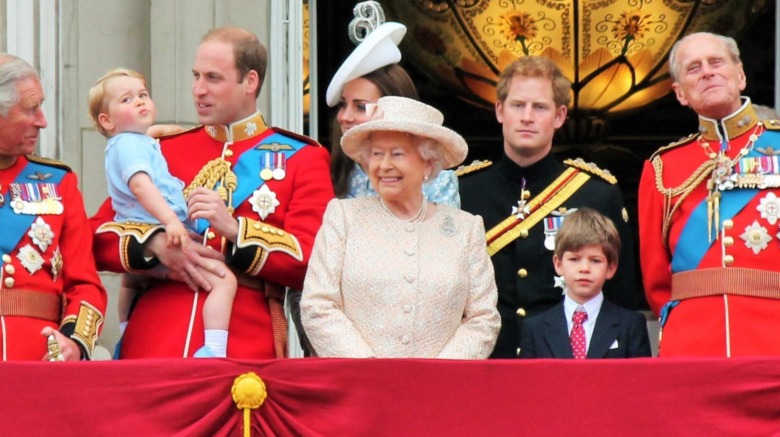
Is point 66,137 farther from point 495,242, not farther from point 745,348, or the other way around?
point 745,348

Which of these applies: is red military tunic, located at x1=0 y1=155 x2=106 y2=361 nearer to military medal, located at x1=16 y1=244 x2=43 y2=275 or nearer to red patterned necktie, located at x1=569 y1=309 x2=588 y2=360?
military medal, located at x1=16 y1=244 x2=43 y2=275

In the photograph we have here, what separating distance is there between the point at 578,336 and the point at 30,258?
1.74 metres

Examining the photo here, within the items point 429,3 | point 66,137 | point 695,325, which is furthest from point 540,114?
point 429,3

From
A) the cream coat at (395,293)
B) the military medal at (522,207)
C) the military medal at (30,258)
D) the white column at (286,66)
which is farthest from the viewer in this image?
the white column at (286,66)

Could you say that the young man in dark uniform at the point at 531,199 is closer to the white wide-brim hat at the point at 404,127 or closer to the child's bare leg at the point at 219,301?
the white wide-brim hat at the point at 404,127

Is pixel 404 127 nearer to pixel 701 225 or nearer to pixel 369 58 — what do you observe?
pixel 369 58

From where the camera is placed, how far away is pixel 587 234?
655 cm

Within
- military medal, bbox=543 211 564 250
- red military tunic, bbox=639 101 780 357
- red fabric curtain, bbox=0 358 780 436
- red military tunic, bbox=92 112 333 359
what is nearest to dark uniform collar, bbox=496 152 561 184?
military medal, bbox=543 211 564 250

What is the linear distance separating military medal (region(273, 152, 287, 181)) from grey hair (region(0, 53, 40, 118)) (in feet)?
2.75

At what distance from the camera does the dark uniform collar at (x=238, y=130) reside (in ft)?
22.3

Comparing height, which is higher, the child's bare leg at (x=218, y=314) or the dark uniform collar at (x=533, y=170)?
the dark uniform collar at (x=533, y=170)

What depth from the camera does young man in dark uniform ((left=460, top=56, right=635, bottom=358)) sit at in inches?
267

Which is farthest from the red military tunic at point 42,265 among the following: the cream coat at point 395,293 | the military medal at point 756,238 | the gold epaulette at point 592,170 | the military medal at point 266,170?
the military medal at point 756,238

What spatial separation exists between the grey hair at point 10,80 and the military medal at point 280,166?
2.75 feet
